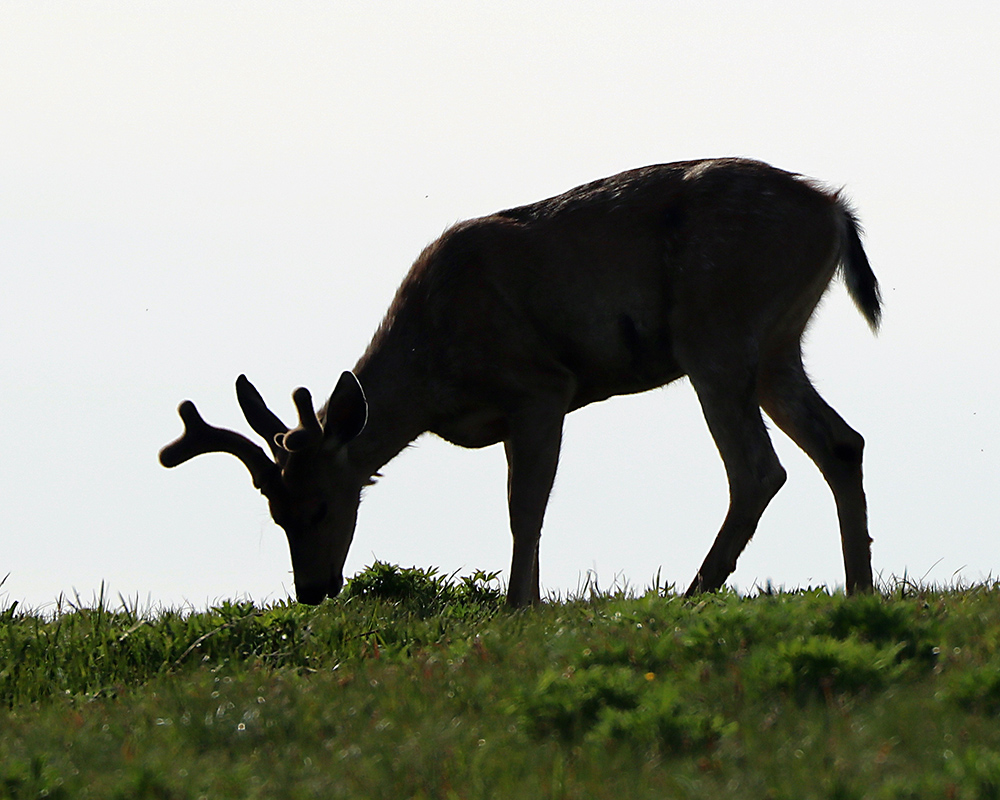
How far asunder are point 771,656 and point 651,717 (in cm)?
74

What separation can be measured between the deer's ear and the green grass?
184 centimetres

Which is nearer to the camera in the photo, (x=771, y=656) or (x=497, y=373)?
(x=771, y=656)

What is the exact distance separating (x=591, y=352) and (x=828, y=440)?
5.68ft

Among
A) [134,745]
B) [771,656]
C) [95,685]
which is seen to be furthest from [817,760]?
[95,685]

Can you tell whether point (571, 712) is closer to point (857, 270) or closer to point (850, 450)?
point (850, 450)

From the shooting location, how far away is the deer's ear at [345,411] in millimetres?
8656

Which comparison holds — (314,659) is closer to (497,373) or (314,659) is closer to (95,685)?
(95,685)

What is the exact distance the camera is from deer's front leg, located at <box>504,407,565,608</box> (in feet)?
29.1

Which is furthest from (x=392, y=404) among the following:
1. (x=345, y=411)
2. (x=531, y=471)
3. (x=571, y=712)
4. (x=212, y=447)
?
(x=571, y=712)

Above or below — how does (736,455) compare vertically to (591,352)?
below

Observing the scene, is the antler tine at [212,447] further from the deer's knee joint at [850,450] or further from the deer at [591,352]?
the deer's knee joint at [850,450]

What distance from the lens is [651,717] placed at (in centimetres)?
467

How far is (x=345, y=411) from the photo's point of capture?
876 centimetres

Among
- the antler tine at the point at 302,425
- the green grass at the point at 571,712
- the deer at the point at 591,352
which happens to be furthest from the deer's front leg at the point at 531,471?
the green grass at the point at 571,712
